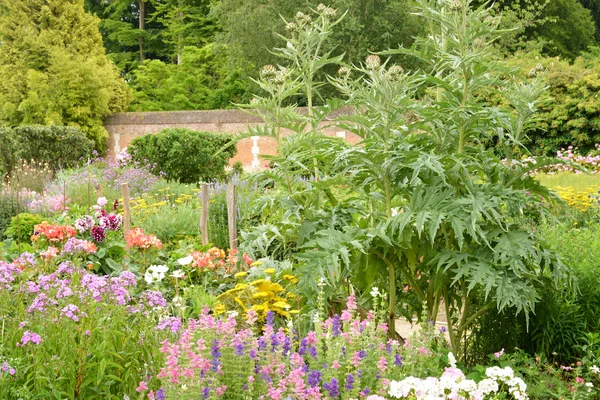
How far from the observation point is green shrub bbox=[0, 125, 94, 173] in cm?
1588

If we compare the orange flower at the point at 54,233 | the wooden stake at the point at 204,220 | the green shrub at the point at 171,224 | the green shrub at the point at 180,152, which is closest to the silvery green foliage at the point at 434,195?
the orange flower at the point at 54,233

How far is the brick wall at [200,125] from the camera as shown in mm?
17656

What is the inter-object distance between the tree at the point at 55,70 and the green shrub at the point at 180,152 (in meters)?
5.44

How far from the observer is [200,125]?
18.8 meters

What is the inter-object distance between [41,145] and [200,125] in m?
4.17

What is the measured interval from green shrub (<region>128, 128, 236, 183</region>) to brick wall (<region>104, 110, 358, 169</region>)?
271cm

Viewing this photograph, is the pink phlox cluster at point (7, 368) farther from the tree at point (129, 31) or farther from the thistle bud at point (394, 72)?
the tree at point (129, 31)

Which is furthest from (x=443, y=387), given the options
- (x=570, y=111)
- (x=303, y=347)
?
(x=570, y=111)

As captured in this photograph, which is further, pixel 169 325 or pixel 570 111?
pixel 570 111

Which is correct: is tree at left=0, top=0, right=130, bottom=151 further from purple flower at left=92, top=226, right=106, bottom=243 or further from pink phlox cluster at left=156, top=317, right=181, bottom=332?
pink phlox cluster at left=156, top=317, right=181, bottom=332

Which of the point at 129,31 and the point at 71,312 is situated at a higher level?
the point at 129,31

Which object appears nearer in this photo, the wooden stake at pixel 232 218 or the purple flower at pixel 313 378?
the purple flower at pixel 313 378

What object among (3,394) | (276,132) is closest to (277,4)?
(276,132)

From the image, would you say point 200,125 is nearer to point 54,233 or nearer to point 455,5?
point 54,233
